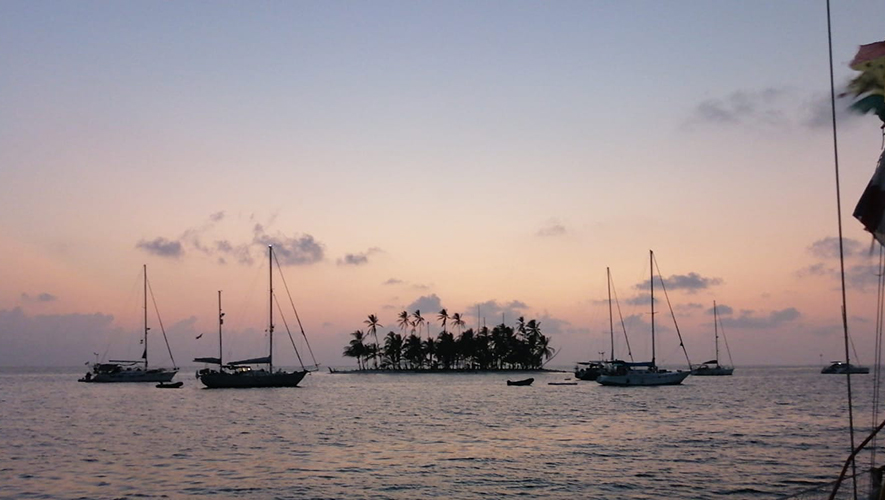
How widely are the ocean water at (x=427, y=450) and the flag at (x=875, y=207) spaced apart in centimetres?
2195

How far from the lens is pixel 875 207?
10188mm

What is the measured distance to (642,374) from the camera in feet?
372

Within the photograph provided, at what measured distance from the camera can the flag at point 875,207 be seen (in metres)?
10.1

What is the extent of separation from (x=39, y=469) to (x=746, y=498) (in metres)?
31.5

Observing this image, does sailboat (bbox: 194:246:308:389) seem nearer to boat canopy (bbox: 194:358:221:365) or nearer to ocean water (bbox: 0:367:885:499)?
boat canopy (bbox: 194:358:221:365)

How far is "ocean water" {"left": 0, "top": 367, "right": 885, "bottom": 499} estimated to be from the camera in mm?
32562

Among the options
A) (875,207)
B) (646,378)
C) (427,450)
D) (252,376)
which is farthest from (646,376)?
(875,207)

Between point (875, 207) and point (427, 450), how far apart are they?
3662 cm

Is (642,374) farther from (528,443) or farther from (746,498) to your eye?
(746,498)

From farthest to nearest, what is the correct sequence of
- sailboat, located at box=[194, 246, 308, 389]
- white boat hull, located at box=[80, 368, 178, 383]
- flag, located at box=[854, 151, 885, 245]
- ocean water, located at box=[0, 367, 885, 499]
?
white boat hull, located at box=[80, 368, 178, 383]
sailboat, located at box=[194, 246, 308, 389]
ocean water, located at box=[0, 367, 885, 499]
flag, located at box=[854, 151, 885, 245]

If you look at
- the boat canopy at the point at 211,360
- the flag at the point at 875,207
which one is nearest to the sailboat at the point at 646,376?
the boat canopy at the point at 211,360

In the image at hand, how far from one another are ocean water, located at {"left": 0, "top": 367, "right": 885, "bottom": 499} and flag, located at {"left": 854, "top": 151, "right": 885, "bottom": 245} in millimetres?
21950

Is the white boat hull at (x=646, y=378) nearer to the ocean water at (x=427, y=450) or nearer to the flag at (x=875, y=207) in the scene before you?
the ocean water at (x=427, y=450)

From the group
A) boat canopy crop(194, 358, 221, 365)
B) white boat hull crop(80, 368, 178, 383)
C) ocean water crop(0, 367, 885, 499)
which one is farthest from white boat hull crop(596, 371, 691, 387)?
white boat hull crop(80, 368, 178, 383)
